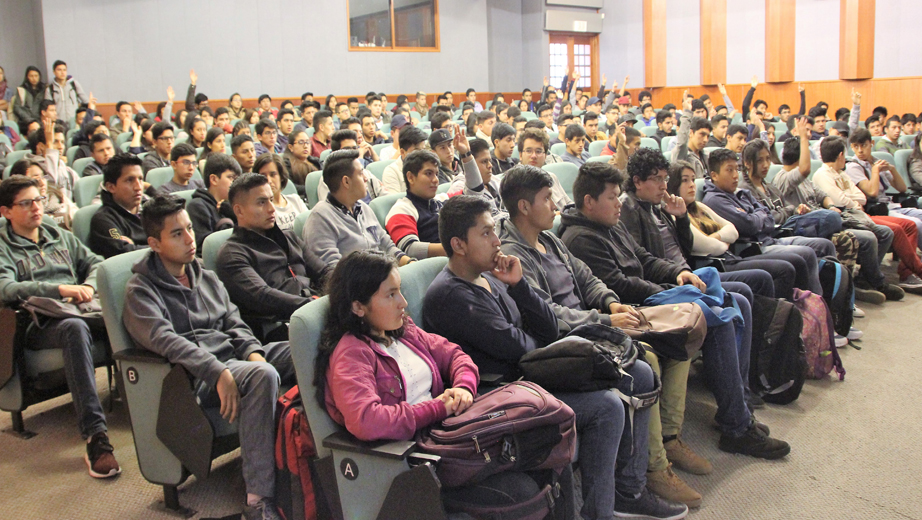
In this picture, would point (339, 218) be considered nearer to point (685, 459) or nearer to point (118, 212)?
point (118, 212)

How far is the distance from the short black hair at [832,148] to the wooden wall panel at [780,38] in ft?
31.8

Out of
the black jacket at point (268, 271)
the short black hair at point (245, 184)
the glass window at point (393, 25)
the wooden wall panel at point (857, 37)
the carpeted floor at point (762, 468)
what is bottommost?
the carpeted floor at point (762, 468)

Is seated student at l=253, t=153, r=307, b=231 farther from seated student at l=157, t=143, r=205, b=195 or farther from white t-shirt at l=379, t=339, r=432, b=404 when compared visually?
white t-shirt at l=379, t=339, r=432, b=404

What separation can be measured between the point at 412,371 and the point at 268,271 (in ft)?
3.65

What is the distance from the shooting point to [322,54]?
12.5 metres

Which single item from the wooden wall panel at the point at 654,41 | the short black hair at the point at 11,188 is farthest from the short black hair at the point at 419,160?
the wooden wall panel at the point at 654,41

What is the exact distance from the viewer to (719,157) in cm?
408

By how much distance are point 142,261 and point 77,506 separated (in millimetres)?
888

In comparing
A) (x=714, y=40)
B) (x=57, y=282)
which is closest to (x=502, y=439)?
(x=57, y=282)

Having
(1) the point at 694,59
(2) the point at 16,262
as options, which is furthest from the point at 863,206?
(1) the point at 694,59

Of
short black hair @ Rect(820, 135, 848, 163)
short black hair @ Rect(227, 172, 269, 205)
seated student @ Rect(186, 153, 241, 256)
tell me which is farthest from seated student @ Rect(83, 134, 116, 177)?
short black hair @ Rect(820, 135, 848, 163)

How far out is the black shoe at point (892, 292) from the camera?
15.3 ft

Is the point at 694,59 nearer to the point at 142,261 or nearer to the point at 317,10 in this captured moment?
the point at 317,10

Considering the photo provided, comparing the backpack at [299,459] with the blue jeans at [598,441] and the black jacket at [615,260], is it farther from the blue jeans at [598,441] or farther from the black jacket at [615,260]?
the black jacket at [615,260]
